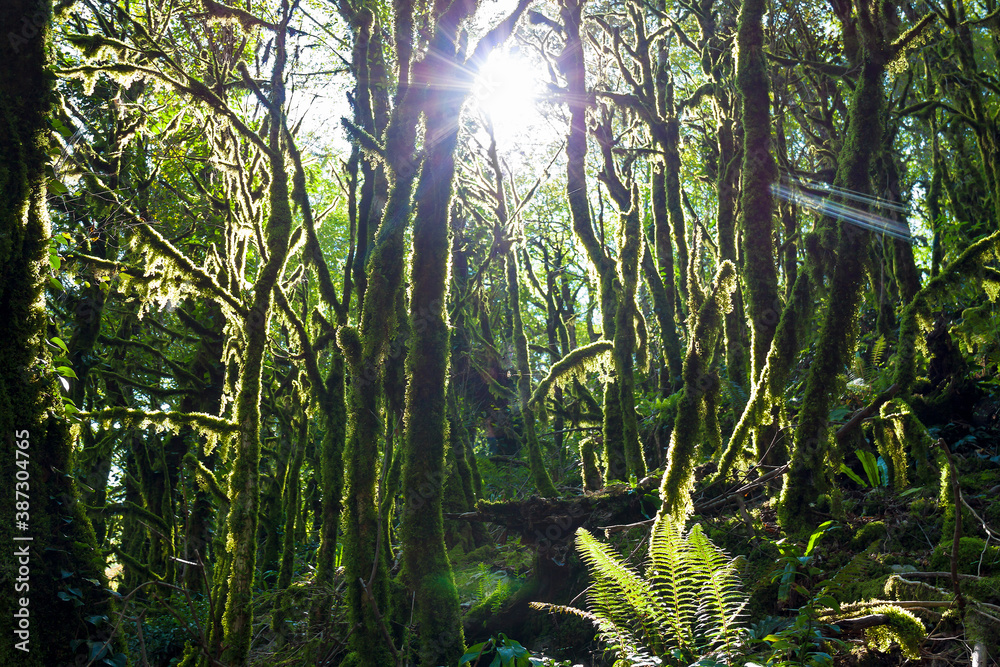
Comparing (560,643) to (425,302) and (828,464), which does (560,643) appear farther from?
(425,302)

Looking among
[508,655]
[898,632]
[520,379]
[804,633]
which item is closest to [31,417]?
[508,655]

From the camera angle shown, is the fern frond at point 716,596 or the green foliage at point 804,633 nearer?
the green foliage at point 804,633

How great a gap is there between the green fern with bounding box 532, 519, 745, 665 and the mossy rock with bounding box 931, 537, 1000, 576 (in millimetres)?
1397

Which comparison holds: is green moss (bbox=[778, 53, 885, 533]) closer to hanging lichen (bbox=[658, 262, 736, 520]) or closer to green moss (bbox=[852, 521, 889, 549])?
green moss (bbox=[852, 521, 889, 549])

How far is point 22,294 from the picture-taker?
12.3 feet

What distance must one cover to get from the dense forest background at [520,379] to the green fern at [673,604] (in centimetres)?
3

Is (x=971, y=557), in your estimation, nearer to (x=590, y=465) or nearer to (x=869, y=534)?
Result: (x=869, y=534)

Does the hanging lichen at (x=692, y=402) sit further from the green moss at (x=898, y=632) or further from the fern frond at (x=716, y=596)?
the green moss at (x=898, y=632)

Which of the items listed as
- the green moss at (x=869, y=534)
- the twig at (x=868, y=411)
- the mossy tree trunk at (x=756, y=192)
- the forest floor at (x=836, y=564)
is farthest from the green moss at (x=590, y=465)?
the green moss at (x=869, y=534)

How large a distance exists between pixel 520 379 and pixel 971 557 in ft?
19.6

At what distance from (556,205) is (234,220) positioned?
1280 centimetres

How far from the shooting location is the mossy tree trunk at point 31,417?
11.2ft

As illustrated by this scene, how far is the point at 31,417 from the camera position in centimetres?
366

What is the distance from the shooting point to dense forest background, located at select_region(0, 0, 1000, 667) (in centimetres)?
360
